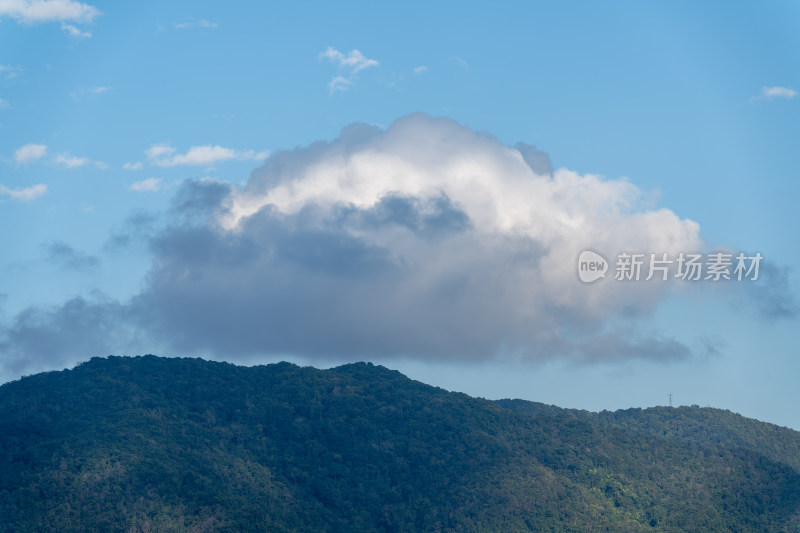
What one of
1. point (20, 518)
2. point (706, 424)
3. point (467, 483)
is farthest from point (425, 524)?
point (706, 424)

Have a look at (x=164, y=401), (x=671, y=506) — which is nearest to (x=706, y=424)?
(x=671, y=506)

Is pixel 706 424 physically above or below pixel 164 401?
above

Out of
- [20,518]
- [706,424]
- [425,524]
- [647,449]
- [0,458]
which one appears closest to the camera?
[20,518]

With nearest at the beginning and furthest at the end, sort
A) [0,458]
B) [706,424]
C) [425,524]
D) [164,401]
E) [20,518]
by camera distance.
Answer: [20,518] → [0,458] → [425,524] → [164,401] → [706,424]

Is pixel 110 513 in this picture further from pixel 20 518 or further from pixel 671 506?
pixel 671 506

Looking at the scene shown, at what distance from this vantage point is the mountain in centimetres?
11694

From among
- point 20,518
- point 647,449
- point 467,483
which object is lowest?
point 20,518

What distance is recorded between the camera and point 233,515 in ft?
386

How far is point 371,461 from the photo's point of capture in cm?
14125

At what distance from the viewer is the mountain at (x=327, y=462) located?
384 feet

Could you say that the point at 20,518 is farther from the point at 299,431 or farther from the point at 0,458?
the point at 299,431

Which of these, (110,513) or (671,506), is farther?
(671,506)

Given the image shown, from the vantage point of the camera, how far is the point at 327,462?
13912 centimetres

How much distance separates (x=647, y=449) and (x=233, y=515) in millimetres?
67011
